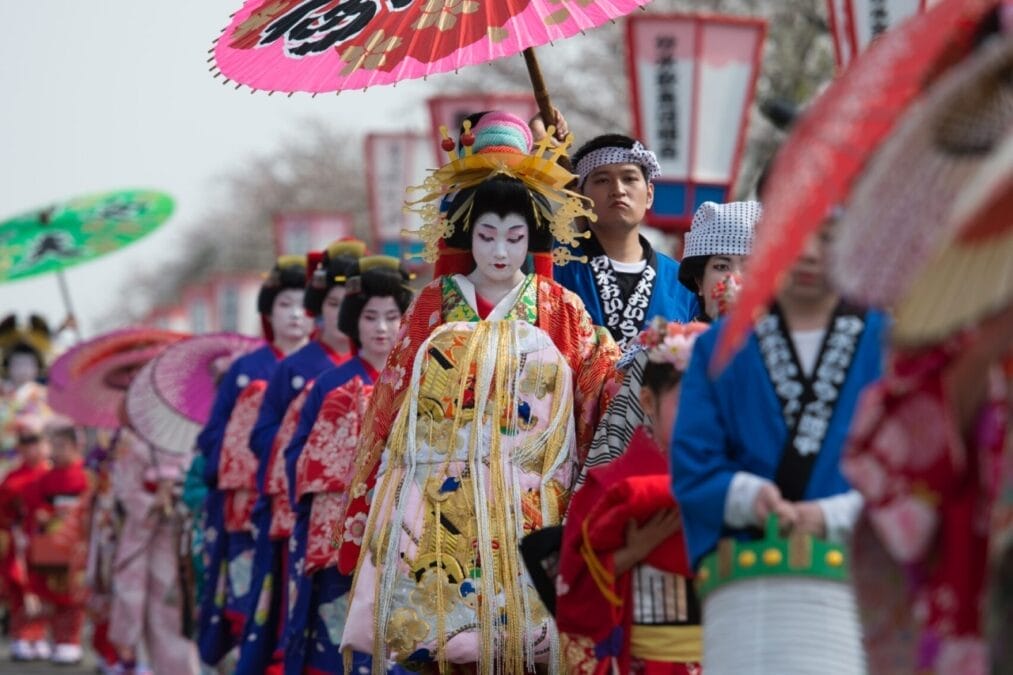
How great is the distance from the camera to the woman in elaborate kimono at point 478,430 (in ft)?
22.9

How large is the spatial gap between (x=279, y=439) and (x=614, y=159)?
115 inches

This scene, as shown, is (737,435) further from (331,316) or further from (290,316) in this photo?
(290,316)

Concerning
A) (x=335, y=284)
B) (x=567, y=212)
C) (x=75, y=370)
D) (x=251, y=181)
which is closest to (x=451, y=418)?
(x=567, y=212)

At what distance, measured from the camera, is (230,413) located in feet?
37.8

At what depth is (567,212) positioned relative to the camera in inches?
290

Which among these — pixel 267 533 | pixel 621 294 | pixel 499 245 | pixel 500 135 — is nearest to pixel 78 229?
pixel 267 533

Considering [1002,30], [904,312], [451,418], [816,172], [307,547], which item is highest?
[1002,30]

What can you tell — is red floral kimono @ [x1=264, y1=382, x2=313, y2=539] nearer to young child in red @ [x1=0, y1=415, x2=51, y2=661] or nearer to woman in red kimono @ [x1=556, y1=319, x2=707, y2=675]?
woman in red kimono @ [x1=556, y1=319, x2=707, y2=675]

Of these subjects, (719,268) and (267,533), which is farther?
(267,533)

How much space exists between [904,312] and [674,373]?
1.88 metres

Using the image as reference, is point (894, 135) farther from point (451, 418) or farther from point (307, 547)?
point (307, 547)

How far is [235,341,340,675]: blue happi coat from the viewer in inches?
399

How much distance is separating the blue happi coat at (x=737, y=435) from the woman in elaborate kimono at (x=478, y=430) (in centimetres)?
200

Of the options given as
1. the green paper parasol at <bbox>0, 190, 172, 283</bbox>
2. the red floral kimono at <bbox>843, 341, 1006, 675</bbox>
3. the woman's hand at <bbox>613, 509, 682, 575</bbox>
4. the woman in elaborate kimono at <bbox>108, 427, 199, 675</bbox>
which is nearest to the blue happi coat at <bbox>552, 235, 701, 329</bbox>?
the woman's hand at <bbox>613, 509, 682, 575</bbox>
